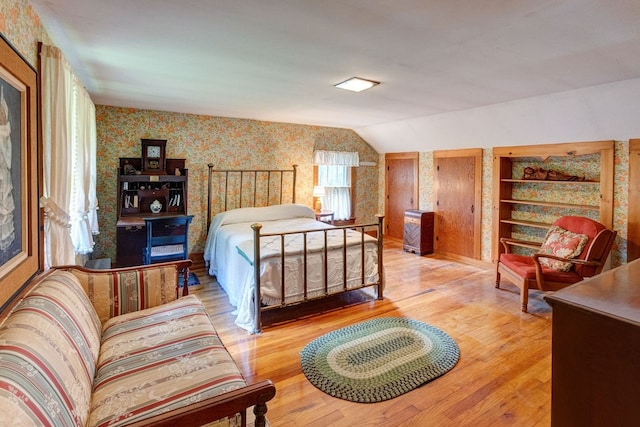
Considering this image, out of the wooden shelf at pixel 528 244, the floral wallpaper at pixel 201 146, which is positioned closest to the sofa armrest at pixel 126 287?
the floral wallpaper at pixel 201 146

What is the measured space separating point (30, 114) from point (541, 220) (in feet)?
18.1

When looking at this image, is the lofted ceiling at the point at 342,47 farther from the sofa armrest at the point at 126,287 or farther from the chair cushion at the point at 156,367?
the chair cushion at the point at 156,367

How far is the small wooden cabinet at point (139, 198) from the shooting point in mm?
4117

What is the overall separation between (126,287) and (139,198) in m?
2.69

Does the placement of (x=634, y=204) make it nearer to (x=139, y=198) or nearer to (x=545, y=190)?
(x=545, y=190)

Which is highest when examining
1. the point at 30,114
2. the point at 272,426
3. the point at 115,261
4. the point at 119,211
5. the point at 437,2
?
the point at 437,2

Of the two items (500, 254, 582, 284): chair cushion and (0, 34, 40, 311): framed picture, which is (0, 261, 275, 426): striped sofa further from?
(500, 254, 582, 284): chair cushion

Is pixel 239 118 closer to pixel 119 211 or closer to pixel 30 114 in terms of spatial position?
pixel 119 211

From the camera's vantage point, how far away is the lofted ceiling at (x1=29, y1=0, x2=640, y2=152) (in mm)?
1829

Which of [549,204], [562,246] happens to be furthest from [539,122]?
[562,246]

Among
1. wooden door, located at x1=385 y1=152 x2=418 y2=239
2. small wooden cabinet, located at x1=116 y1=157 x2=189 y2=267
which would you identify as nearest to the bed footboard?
small wooden cabinet, located at x1=116 y1=157 x2=189 y2=267

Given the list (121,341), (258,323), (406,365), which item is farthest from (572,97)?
(121,341)

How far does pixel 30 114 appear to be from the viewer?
5.76 feet

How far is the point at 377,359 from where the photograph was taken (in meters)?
2.55
